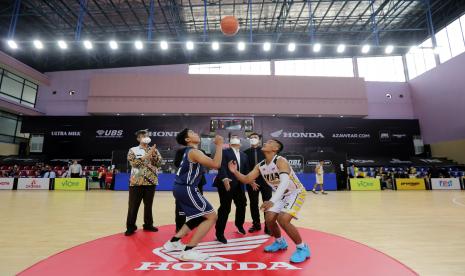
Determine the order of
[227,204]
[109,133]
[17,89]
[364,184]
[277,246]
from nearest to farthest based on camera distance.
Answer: [277,246], [227,204], [364,184], [109,133], [17,89]

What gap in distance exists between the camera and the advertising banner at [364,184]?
13.7 metres

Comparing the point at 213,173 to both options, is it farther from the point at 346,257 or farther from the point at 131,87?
the point at 346,257

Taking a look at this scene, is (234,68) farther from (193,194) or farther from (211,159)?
(193,194)

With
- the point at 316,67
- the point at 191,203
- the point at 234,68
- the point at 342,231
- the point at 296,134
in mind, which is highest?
the point at 316,67

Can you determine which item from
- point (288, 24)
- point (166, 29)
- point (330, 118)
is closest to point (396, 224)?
point (330, 118)

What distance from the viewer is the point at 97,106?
59.8 feet

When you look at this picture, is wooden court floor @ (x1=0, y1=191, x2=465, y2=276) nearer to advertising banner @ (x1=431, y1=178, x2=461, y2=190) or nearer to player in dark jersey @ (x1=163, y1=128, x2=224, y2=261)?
player in dark jersey @ (x1=163, y1=128, x2=224, y2=261)

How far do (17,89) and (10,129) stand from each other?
3.16 metres

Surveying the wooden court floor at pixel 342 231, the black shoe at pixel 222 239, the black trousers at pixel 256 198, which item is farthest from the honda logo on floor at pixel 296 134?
the black shoe at pixel 222 239

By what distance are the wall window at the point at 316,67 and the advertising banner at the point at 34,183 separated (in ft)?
57.8

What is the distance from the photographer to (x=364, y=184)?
13.9 m

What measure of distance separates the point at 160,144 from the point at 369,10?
1765cm

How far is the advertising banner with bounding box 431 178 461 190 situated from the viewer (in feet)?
44.7

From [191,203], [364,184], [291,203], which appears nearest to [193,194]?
[191,203]
